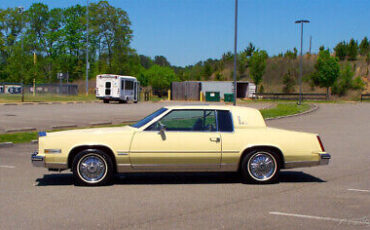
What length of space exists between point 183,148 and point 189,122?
0.65 metres

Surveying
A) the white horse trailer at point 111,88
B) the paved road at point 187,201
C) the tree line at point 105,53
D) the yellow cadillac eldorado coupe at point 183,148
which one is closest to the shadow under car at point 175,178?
the paved road at point 187,201

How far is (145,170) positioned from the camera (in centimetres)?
787

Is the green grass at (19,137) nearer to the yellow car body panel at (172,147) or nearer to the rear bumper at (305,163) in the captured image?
the yellow car body panel at (172,147)

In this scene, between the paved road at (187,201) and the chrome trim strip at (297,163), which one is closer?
the paved road at (187,201)

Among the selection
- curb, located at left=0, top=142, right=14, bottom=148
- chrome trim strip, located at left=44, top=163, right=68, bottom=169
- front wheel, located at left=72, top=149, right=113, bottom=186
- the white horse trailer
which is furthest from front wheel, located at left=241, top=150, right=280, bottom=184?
the white horse trailer

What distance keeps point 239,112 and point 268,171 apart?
3.80 ft

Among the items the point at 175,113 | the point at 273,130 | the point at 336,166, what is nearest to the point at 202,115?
the point at 175,113

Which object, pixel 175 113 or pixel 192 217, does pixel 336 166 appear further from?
pixel 192 217

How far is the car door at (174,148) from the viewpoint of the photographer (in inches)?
306

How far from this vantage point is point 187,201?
6820 mm

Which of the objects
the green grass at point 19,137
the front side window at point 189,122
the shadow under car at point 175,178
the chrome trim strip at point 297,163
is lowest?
the shadow under car at point 175,178

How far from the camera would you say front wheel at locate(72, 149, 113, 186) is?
7.73 meters

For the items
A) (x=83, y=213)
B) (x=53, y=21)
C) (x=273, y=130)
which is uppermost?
(x=53, y=21)

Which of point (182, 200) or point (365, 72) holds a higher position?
point (365, 72)
